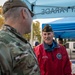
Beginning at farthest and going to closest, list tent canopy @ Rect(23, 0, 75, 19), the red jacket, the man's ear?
tent canopy @ Rect(23, 0, 75, 19)
the red jacket
the man's ear

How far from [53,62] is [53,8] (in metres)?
2.15

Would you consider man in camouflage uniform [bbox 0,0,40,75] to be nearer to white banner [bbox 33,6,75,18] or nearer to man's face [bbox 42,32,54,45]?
man's face [bbox 42,32,54,45]

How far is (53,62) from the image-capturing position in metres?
3.94

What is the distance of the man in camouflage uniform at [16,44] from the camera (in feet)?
5.25

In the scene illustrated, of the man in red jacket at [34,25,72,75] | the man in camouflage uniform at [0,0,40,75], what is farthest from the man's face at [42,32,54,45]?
the man in camouflage uniform at [0,0,40,75]

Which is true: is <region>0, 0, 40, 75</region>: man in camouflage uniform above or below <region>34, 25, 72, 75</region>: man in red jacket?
above

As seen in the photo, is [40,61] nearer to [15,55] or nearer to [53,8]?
[53,8]

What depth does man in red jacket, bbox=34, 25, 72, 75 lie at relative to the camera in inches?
154

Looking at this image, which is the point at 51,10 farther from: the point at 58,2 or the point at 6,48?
the point at 6,48

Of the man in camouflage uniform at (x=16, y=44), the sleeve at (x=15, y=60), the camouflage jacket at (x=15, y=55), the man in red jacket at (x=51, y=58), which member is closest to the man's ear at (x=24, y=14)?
the man in camouflage uniform at (x=16, y=44)

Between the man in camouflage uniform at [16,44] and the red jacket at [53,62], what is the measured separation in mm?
2135

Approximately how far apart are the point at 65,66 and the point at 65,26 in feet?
6.46

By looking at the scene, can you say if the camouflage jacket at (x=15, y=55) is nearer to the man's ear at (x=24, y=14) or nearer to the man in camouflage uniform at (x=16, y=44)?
the man in camouflage uniform at (x=16, y=44)

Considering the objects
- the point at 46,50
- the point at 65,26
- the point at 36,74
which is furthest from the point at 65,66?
the point at 36,74
